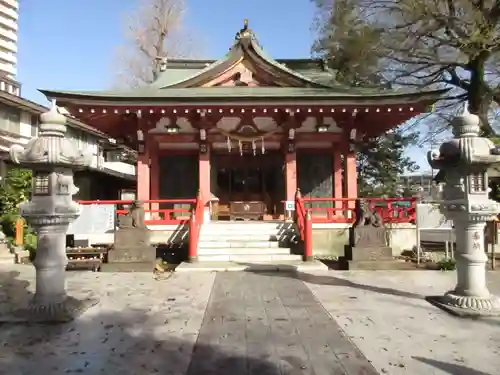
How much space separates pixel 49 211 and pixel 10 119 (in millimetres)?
19822

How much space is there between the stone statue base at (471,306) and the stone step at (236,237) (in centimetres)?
641

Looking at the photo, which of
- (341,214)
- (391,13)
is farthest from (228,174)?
(391,13)

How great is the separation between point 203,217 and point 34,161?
304 inches

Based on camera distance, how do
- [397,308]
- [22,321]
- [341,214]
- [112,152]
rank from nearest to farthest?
[22,321], [397,308], [341,214], [112,152]

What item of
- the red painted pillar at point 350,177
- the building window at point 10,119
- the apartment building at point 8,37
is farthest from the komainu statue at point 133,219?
the apartment building at point 8,37

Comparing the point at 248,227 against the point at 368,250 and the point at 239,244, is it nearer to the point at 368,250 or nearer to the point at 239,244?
the point at 239,244

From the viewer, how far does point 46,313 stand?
6164mm

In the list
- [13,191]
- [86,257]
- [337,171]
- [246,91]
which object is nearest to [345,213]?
[337,171]

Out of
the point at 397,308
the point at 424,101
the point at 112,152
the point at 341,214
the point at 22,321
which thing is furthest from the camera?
the point at 112,152

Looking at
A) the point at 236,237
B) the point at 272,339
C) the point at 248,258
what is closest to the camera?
the point at 272,339

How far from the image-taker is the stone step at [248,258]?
38.1 feet

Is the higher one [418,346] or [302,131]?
[302,131]

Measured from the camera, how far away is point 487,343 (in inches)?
196

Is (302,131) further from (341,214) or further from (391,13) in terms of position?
(391,13)
